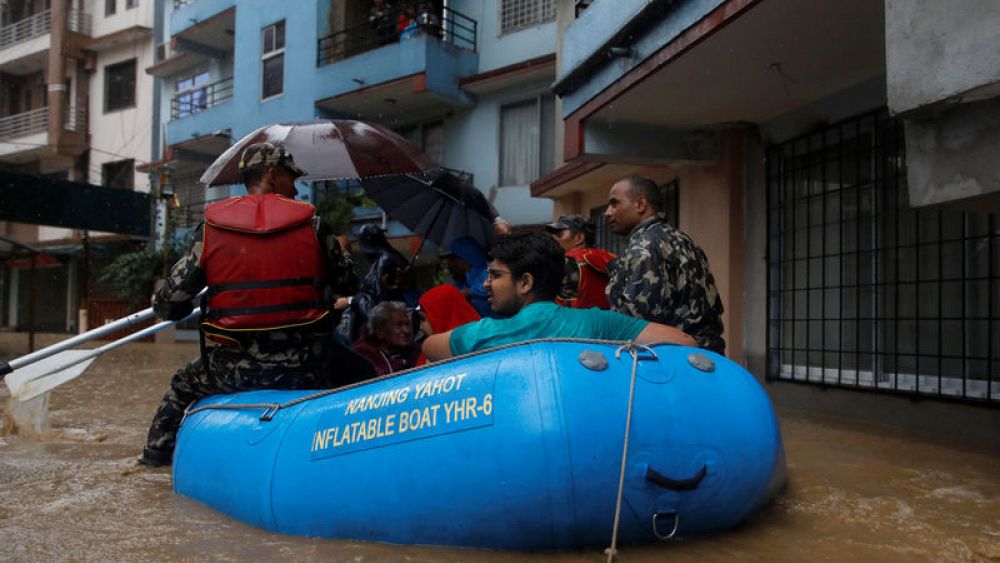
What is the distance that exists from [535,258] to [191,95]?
23.1 meters

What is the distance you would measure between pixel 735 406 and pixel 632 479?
456 mm

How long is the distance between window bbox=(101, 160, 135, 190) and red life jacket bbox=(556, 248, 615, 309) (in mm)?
23962

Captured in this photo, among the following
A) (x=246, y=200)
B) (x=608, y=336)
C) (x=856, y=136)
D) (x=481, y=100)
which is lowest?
(x=608, y=336)

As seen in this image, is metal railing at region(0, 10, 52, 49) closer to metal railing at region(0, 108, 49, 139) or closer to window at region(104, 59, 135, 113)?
metal railing at region(0, 108, 49, 139)

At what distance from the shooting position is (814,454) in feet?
15.1

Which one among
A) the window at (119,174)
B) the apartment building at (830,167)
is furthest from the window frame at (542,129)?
the window at (119,174)

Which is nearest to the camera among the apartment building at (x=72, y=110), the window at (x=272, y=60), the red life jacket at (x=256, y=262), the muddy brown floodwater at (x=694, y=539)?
the muddy brown floodwater at (x=694, y=539)

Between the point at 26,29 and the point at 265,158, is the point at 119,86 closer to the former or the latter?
the point at 26,29

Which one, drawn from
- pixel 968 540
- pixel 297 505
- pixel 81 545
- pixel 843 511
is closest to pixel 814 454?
pixel 843 511

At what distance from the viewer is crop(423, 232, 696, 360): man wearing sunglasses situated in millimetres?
2857

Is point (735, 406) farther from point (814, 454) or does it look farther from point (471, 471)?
point (814, 454)

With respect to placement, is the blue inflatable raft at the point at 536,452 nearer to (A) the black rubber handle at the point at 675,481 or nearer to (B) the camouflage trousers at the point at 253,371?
(A) the black rubber handle at the point at 675,481

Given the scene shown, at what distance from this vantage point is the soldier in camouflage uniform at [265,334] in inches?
146

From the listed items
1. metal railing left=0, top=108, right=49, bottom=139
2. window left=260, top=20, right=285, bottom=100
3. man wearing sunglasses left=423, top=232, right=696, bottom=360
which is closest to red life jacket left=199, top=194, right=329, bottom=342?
man wearing sunglasses left=423, top=232, right=696, bottom=360
